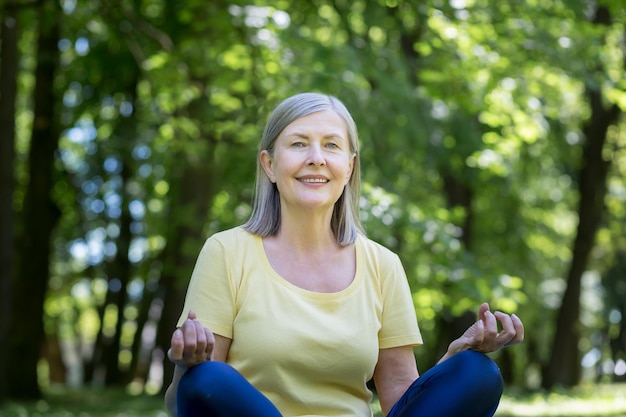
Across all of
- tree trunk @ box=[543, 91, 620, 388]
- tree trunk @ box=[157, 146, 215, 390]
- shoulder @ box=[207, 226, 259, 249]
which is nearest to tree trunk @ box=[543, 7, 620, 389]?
tree trunk @ box=[543, 91, 620, 388]

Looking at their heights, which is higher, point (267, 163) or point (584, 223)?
point (267, 163)

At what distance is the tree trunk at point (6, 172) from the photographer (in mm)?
12164

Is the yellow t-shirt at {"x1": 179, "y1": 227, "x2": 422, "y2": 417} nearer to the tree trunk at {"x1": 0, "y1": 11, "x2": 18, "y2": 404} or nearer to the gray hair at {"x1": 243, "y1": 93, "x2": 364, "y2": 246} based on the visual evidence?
the gray hair at {"x1": 243, "y1": 93, "x2": 364, "y2": 246}

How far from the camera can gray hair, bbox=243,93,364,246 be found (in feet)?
10.7

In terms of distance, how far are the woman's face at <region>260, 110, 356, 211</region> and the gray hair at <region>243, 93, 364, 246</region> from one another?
0.03 meters

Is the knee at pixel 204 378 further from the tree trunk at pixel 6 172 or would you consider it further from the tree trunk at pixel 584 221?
the tree trunk at pixel 584 221

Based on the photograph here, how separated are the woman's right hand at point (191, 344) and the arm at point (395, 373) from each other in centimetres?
79

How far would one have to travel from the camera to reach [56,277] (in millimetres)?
22469

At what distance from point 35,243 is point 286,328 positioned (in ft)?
38.6

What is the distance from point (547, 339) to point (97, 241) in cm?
1363

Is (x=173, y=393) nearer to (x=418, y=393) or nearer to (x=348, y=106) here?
(x=418, y=393)

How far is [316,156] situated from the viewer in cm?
322

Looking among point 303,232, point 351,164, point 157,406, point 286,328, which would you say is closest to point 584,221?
point 157,406

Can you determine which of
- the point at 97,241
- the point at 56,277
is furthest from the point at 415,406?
the point at 56,277
